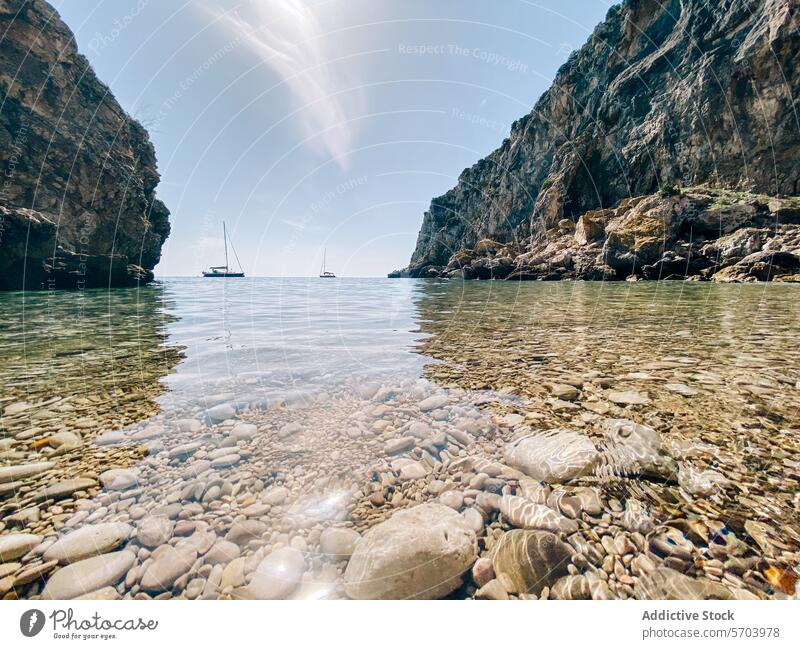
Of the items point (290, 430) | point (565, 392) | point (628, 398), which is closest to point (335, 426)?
point (290, 430)

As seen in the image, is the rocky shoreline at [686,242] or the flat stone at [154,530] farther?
the rocky shoreline at [686,242]

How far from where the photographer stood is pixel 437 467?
3.04m

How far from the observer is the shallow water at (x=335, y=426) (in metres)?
2.30

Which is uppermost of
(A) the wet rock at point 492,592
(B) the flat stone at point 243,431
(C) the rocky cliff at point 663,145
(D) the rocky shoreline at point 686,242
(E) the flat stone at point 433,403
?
(C) the rocky cliff at point 663,145

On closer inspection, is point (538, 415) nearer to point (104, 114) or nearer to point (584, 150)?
point (104, 114)

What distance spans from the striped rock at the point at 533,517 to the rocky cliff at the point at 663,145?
45.5 m

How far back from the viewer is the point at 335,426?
3.97 meters

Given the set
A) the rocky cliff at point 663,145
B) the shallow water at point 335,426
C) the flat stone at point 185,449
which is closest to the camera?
the shallow water at point 335,426

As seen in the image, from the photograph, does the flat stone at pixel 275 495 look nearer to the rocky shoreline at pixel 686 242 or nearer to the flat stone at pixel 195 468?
the flat stone at pixel 195 468

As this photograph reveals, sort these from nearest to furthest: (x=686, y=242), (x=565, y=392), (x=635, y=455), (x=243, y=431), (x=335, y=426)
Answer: (x=635, y=455), (x=243, y=431), (x=335, y=426), (x=565, y=392), (x=686, y=242)

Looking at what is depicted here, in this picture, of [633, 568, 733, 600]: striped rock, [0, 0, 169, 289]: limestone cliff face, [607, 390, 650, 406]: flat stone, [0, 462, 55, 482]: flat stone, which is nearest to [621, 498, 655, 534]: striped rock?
[633, 568, 733, 600]: striped rock

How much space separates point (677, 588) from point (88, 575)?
3.51m

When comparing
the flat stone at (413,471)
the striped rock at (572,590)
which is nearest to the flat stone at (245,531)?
the flat stone at (413,471)

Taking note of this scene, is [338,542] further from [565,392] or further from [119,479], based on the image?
[565,392]
